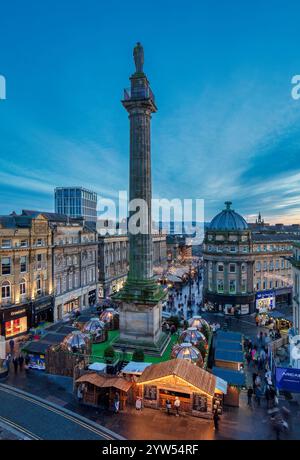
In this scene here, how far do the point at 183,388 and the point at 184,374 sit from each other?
958mm

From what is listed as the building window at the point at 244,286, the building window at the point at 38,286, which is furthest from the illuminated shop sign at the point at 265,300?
the building window at the point at 38,286

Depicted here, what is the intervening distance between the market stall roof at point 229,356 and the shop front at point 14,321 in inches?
887

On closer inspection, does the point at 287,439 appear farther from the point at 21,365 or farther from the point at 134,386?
the point at 21,365

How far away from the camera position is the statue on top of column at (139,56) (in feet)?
86.2

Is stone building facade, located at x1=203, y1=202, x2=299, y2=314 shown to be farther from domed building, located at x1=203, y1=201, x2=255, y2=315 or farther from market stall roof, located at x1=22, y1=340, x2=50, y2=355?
market stall roof, located at x1=22, y1=340, x2=50, y2=355

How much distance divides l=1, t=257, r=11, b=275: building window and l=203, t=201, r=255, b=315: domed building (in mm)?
28746

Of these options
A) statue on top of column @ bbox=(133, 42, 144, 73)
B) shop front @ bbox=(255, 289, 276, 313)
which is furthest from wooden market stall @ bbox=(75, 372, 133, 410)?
shop front @ bbox=(255, 289, 276, 313)

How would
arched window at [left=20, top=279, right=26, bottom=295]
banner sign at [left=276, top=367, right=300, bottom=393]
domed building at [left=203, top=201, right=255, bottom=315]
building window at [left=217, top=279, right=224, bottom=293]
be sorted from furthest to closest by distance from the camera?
1. building window at [left=217, top=279, right=224, bottom=293]
2. domed building at [left=203, top=201, right=255, bottom=315]
3. arched window at [left=20, top=279, right=26, bottom=295]
4. banner sign at [left=276, top=367, right=300, bottom=393]

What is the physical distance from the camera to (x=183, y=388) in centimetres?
1706

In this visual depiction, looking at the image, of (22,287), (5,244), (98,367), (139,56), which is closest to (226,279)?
(98,367)

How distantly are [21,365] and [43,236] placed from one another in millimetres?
17192

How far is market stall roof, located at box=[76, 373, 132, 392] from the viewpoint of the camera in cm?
1719

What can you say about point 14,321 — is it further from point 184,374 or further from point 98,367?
point 184,374
